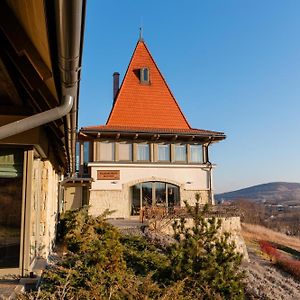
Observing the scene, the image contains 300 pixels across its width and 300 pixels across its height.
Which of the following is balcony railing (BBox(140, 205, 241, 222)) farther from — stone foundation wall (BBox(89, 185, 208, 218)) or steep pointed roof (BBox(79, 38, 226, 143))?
steep pointed roof (BBox(79, 38, 226, 143))

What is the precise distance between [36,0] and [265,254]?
1704cm

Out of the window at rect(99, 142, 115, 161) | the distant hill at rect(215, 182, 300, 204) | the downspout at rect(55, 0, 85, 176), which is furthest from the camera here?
the distant hill at rect(215, 182, 300, 204)

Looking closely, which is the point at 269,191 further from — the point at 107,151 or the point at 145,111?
the point at 107,151

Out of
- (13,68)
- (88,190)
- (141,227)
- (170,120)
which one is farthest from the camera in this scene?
(170,120)

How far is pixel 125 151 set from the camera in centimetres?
2006

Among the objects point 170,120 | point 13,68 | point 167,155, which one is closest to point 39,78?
point 13,68

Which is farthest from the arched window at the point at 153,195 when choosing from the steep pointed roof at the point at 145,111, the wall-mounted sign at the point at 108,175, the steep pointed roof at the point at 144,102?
the steep pointed roof at the point at 144,102

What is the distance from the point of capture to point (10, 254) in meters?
5.12

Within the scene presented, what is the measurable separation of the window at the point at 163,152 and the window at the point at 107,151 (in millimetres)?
2716

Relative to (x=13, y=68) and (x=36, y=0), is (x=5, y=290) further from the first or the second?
(x=36, y=0)

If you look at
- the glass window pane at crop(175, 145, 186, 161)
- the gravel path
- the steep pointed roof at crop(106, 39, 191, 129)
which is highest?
the steep pointed roof at crop(106, 39, 191, 129)

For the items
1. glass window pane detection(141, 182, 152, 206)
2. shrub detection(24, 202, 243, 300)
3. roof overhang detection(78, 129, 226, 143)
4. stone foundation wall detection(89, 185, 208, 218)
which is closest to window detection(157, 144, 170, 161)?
roof overhang detection(78, 129, 226, 143)

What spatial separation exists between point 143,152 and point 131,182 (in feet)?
6.15

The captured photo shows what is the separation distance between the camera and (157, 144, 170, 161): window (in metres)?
20.5
